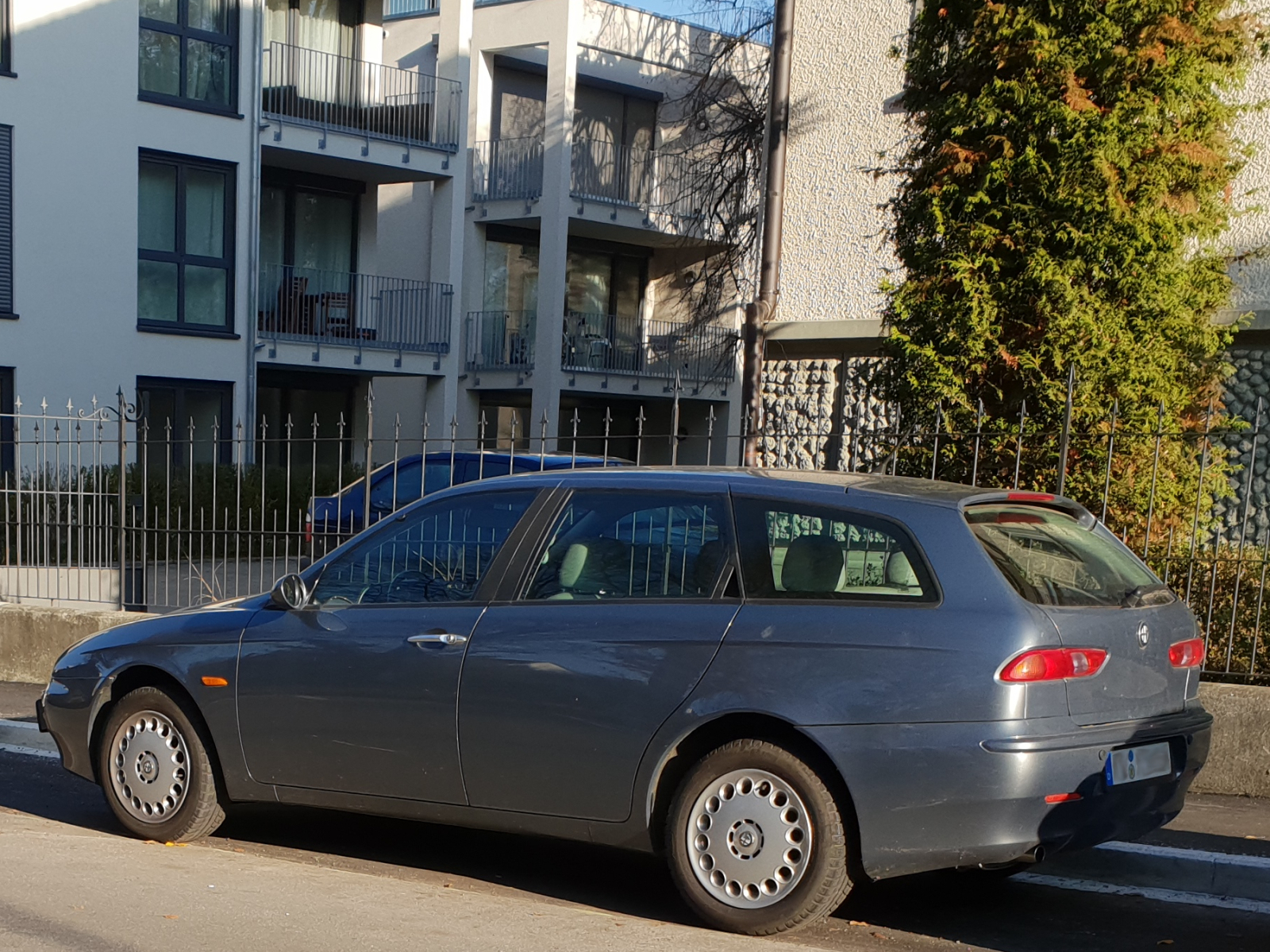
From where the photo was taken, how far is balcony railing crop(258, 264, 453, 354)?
948 inches

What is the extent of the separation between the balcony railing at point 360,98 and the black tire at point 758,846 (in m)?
19.7

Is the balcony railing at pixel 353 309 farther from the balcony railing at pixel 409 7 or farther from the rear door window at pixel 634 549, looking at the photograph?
→ the rear door window at pixel 634 549

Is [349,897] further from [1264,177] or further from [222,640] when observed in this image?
[1264,177]

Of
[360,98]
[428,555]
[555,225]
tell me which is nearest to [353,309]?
[360,98]

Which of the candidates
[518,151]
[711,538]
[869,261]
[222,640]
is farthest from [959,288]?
[518,151]

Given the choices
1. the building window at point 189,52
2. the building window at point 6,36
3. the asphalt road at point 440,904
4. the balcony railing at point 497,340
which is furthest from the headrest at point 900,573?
the balcony railing at point 497,340

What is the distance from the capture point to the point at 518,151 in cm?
2828

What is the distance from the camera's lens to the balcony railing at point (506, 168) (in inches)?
1102

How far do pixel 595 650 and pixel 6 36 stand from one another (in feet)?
59.1

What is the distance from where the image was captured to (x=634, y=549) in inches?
217

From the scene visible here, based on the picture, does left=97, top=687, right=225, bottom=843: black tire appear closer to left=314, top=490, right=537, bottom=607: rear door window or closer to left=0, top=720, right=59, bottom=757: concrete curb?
left=314, top=490, right=537, bottom=607: rear door window

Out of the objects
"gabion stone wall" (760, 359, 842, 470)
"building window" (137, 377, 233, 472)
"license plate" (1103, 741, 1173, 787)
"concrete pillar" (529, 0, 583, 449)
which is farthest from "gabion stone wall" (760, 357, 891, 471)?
"concrete pillar" (529, 0, 583, 449)

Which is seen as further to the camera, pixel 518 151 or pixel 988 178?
pixel 518 151

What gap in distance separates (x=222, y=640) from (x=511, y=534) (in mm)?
1369
